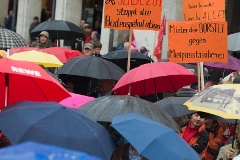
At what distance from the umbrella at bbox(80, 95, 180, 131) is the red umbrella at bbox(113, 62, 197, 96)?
6.71 feet

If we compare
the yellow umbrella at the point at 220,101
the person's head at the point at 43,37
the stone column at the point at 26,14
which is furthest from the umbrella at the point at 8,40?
the stone column at the point at 26,14

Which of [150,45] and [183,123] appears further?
[150,45]

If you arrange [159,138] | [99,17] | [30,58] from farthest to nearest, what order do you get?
[99,17] → [30,58] → [159,138]

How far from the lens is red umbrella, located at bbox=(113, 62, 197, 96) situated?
9148 mm

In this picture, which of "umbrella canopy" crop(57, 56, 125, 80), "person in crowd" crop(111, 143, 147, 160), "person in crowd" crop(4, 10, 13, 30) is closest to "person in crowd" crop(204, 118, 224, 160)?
"umbrella canopy" crop(57, 56, 125, 80)

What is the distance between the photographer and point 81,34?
18.1 metres

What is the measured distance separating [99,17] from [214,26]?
60.4ft

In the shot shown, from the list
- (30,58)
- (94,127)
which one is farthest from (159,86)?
(94,127)

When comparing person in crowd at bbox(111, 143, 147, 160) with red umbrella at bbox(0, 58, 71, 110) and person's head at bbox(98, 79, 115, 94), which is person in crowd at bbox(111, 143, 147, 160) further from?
person's head at bbox(98, 79, 115, 94)

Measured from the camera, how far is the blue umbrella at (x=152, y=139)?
5414 millimetres

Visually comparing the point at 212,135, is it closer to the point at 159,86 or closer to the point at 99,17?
the point at 159,86

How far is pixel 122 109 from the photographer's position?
6.76 meters

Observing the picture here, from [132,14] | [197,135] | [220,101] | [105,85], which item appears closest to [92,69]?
[105,85]

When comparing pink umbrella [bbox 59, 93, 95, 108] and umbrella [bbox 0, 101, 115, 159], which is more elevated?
umbrella [bbox 0, 101, 115, 159]
